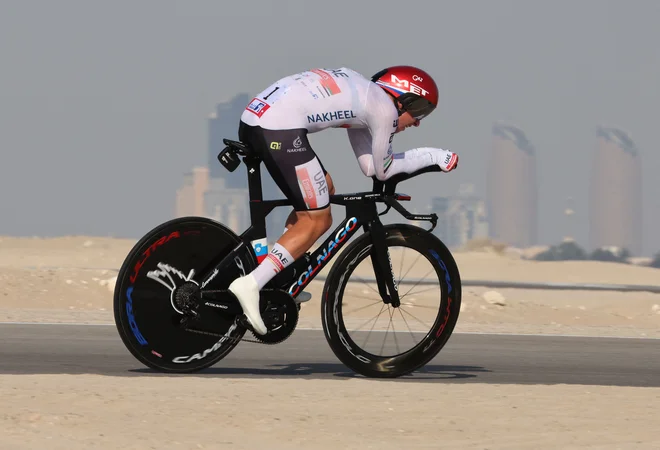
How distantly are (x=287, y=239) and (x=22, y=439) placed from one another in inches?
99.0

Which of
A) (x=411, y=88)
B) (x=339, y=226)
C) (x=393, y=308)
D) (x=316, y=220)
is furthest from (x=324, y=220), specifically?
(x=411, y=88)

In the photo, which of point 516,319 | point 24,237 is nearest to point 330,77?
point 516,319

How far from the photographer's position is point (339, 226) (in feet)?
26.6

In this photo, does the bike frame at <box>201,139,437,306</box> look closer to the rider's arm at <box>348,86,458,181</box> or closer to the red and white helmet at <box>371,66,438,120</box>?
the rider's arm at <box>348,86,458,181</box>

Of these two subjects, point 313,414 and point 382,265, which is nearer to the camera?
point 313,414

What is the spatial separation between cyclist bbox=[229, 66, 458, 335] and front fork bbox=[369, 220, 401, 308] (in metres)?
0.36

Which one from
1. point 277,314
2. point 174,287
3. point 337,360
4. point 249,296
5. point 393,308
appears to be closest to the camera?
point 249,296

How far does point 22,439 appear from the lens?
19.0ft

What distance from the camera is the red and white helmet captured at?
26.3ft

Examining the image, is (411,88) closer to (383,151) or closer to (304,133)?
(383,151)

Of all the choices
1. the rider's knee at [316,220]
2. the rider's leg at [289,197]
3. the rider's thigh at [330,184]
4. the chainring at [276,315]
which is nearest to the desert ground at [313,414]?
the chainring at [276,315]

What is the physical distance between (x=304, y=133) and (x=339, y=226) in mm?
669

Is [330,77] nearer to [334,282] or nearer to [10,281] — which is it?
[334,282]

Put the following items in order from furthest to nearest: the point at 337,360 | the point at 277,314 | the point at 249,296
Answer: the point at 337,360 → the point at 277,314 → the point at 249,296
